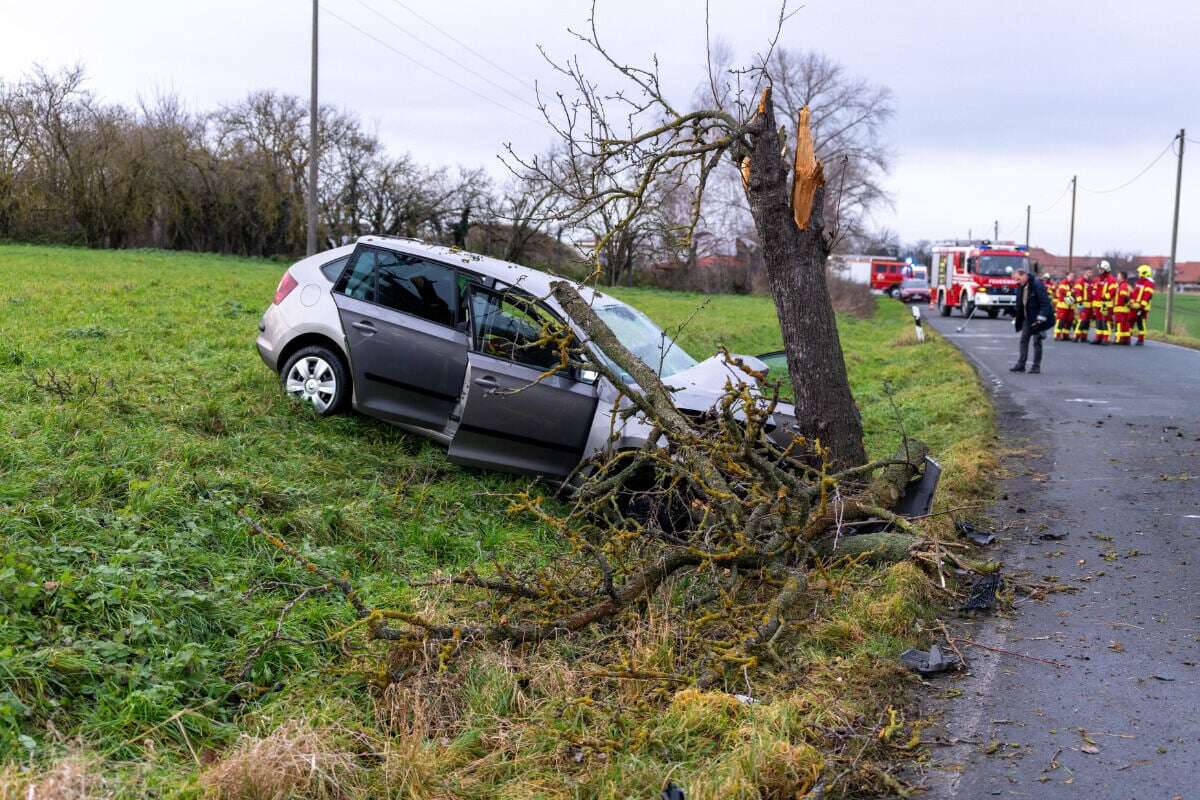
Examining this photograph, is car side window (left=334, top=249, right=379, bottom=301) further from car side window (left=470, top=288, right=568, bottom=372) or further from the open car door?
the open car door

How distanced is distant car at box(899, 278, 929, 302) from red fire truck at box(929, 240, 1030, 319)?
17.5 meters

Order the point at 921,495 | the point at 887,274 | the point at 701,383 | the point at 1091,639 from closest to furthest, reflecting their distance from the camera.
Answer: the point at 1091,639 → the point at 921,495 → the point at 701,383 → the point at 887,274

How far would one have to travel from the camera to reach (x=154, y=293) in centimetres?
1602

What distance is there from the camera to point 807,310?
24.2ft

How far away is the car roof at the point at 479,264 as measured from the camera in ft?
26.2

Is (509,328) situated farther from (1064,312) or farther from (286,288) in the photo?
(1064,312)

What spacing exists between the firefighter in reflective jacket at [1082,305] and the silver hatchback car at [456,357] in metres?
18.1

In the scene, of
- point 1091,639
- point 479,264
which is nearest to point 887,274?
point 479,264

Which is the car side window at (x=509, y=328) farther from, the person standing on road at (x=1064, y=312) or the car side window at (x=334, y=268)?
the person standing on road at (x=1064, y=312)

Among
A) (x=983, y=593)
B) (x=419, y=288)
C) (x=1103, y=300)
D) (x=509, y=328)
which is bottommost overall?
(x=983, y=593)

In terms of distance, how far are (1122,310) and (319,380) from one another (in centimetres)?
1970

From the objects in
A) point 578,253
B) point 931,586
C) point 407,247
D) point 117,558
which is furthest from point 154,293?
point 931,586

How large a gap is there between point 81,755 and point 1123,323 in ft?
76.7

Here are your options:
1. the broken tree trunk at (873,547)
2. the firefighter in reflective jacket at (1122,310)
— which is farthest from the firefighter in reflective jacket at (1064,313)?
the broken tree trunk at (873,547)
